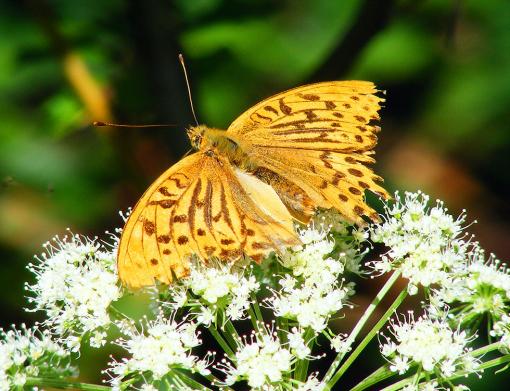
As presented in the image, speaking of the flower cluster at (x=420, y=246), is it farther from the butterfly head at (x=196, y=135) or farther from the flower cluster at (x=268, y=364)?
the butterfly head at (x=196, y=135)

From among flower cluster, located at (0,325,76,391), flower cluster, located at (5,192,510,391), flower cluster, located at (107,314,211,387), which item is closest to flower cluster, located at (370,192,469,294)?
flower cluster, located at (5,192,510,391)

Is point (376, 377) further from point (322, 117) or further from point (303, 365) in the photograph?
point (322, 117)

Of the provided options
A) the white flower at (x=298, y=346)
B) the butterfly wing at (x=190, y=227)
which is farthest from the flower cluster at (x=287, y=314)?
the butterfly wing at (x=190, y=227)

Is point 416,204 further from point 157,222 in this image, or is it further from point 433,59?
point 433,59

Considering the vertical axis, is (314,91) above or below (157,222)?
above

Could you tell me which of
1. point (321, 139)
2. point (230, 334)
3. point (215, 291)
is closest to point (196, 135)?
point (321, 139)

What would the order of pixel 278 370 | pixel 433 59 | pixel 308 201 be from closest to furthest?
pixel 278 370
pixel 308 201
pixel 433 59

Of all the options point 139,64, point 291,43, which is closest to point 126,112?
point 139,64
